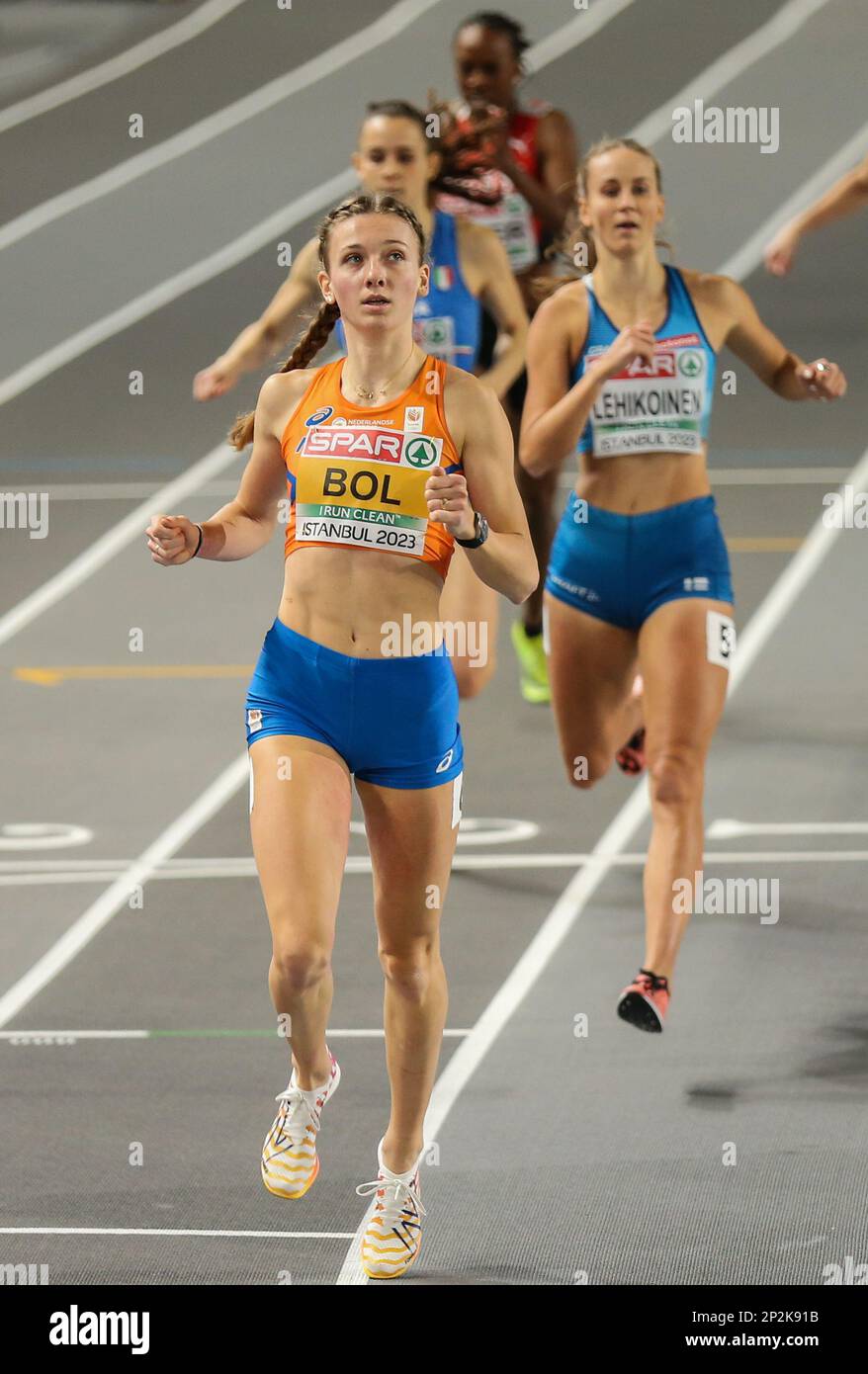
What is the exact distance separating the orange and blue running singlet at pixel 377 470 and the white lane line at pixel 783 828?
14.2ft

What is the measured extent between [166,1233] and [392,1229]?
74 centimetres

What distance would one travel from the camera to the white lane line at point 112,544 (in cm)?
1325

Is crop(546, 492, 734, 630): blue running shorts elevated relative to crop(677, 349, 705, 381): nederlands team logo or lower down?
lower down

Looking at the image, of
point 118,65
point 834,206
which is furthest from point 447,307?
point 118,65

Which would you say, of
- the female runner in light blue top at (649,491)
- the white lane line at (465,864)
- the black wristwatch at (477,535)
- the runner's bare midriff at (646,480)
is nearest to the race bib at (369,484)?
the black wristwatch at (477,535)

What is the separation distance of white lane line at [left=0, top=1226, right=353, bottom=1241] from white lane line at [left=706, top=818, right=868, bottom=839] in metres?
3.72

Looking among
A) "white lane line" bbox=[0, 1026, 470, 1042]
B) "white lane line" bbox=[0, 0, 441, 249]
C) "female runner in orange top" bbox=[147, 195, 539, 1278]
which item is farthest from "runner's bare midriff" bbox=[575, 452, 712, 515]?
"white lane line" bbox=[0, 0, 441, 249]

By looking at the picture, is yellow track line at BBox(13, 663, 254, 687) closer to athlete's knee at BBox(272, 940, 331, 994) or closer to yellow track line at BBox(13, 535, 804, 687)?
yellow track line at BBox(13, 535, 804, 687)

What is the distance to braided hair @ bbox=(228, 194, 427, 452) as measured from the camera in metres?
5.45

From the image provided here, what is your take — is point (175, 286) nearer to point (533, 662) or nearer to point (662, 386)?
point (533, 662)

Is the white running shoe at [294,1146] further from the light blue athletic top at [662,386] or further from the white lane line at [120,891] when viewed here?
the light blue athletic top at [662,386]
